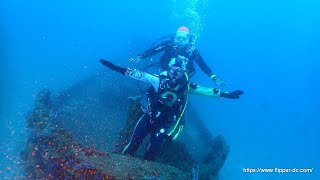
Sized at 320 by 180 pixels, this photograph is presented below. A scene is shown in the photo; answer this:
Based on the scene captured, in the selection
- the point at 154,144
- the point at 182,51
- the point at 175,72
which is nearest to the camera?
the point at 154,144

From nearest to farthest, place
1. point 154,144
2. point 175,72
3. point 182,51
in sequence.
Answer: point 154,144 < point 175,72 < point 182,51

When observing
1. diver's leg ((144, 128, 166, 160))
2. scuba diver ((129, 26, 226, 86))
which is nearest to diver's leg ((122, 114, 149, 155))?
diver's leg ((144, 128, 166, 160))

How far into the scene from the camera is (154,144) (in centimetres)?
619

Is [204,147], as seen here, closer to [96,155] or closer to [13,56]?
[96,155]

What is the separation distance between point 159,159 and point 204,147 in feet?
16.1

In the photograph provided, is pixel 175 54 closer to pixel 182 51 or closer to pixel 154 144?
pixel 182 51

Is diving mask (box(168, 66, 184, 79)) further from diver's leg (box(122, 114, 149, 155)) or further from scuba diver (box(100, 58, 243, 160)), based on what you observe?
diver's leg (box(122, 114, 149, 155))

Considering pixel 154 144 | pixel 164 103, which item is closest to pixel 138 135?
pixel 154 144

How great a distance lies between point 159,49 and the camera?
1026cm

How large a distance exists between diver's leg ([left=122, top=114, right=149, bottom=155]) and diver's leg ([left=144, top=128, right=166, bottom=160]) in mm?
333

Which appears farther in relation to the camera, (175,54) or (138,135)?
(175,54)

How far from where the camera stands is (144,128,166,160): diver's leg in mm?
6121

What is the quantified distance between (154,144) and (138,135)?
555mm

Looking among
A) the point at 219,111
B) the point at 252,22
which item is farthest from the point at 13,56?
the point at 252,22
